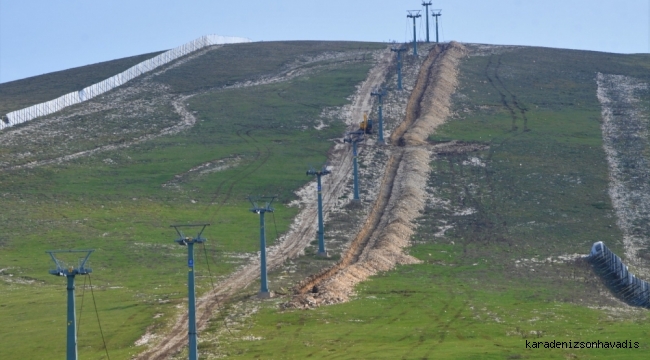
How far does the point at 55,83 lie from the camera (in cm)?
14000

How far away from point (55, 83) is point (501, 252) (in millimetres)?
86899

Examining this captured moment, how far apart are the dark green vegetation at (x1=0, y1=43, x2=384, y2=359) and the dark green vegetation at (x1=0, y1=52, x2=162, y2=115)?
651 inches

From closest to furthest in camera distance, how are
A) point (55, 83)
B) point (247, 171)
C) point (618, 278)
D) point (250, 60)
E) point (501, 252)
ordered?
point (618, 278) < point (501, 252) < point (247, 171) < point (55, 83) < point (250, 60)

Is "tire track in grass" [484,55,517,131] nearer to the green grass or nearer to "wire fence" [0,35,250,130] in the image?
"wire fence" [0,35,250,130]

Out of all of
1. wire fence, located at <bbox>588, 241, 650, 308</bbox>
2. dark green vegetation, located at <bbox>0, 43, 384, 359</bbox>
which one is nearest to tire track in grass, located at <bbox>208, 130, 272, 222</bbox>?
dark green vegetation, located at <bbox>0, 43, 384, 359</bbox>

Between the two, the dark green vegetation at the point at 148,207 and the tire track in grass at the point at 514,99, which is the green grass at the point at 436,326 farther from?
the tire track in grass at the point at 514,99

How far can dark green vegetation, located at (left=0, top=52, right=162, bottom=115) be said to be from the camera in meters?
127

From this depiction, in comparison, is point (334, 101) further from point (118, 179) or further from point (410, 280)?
point (410, 280)

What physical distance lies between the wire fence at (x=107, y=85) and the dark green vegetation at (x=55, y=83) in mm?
3910

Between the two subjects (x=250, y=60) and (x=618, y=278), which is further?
(x=250, y=60)

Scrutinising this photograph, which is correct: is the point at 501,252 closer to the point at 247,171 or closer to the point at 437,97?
the point at 247,171

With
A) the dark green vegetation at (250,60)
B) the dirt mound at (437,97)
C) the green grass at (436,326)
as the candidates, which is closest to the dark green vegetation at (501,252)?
the green grass at (436,326)

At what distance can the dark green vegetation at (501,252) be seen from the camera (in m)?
45.6

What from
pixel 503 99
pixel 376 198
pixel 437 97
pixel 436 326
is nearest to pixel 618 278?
pixel 436 326
